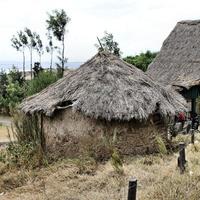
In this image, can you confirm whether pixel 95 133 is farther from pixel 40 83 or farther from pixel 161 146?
pixel 40 83

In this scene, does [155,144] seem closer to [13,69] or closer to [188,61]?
[188,61]

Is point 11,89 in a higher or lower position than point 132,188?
higher

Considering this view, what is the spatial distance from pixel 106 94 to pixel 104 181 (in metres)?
3.55

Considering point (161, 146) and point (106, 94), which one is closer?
point (161, 146)

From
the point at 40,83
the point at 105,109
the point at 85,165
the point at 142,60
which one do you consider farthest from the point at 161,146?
the point at 142,60

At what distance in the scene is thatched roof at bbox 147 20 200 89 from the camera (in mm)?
20242

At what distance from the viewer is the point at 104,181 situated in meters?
8.16

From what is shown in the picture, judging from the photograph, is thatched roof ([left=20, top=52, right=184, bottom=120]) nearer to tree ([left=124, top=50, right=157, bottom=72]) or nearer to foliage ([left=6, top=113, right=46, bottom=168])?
foliage ([left=6, top=113, right=46, bottom=168])

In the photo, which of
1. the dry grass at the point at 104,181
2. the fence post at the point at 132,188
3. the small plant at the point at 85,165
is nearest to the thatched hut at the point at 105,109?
the small plant at the point at 85,165

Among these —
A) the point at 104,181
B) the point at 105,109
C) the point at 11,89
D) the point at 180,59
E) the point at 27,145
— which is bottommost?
the point at 104,181

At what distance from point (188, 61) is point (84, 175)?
13.3 meters

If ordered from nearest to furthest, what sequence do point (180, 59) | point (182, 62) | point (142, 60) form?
point (182, 62)
point (180, 59)
point (142, 60)

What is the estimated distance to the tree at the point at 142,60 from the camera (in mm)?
30109

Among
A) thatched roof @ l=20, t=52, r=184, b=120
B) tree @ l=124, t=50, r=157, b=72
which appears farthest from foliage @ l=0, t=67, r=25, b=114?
thatched roof @ l=20, t=52, r=184, b=120
